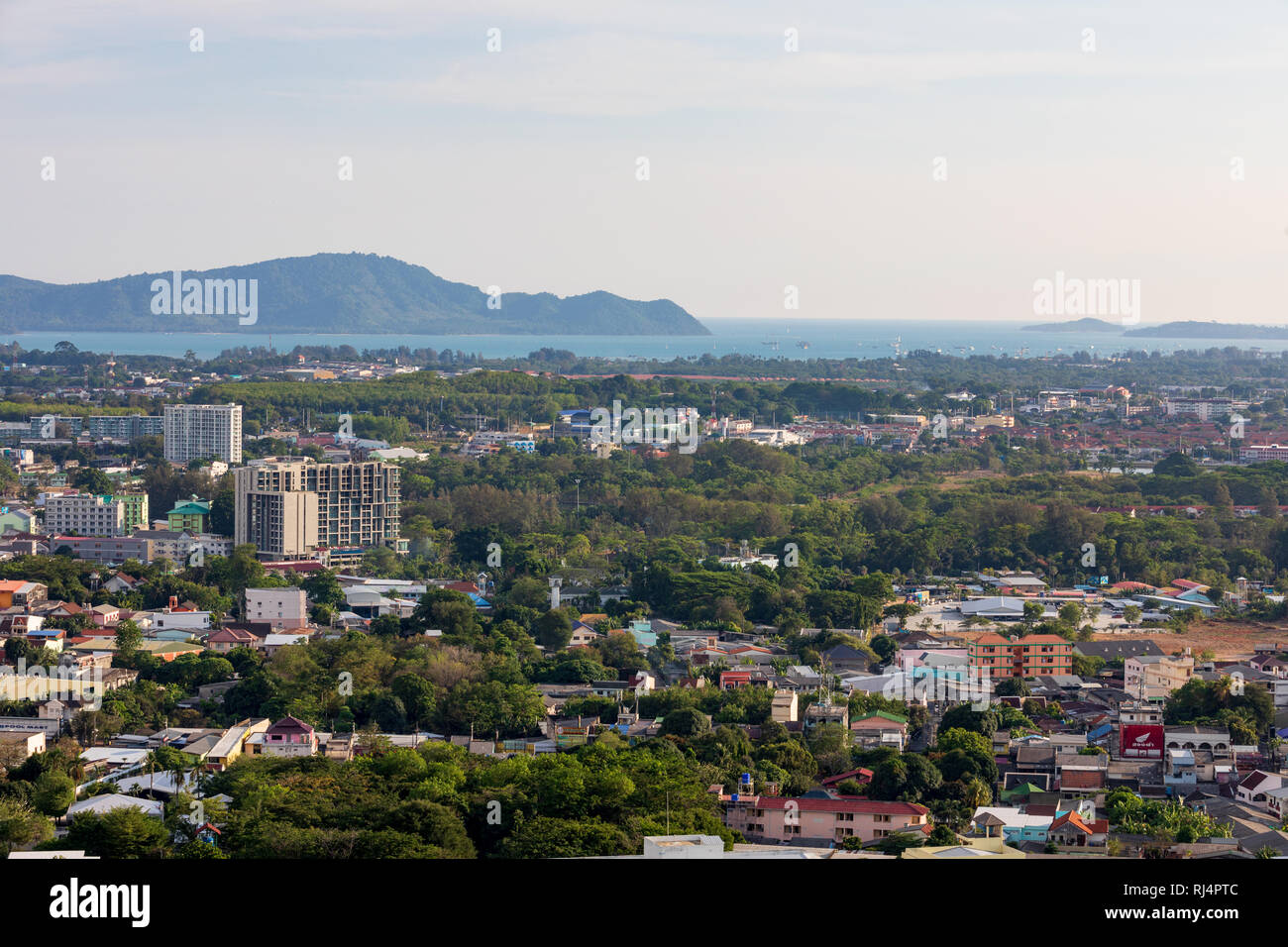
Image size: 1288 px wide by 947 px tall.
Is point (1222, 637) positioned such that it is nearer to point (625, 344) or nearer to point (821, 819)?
point (821, 819)

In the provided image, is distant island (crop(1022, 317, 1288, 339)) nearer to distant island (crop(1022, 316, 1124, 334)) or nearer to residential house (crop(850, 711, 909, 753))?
distant island (crop(1022, 316, 1124, 334))

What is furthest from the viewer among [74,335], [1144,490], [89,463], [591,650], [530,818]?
[74,335]

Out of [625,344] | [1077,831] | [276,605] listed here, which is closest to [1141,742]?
[1077,831]

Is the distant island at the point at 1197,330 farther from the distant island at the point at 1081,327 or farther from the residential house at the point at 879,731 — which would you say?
the residential house at the point at 879,731

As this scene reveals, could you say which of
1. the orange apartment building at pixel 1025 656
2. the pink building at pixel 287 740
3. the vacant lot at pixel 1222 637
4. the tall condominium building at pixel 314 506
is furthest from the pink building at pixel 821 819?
the tall condominium building at pixel 314 506

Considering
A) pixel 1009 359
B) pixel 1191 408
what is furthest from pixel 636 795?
pixel 1009 359
